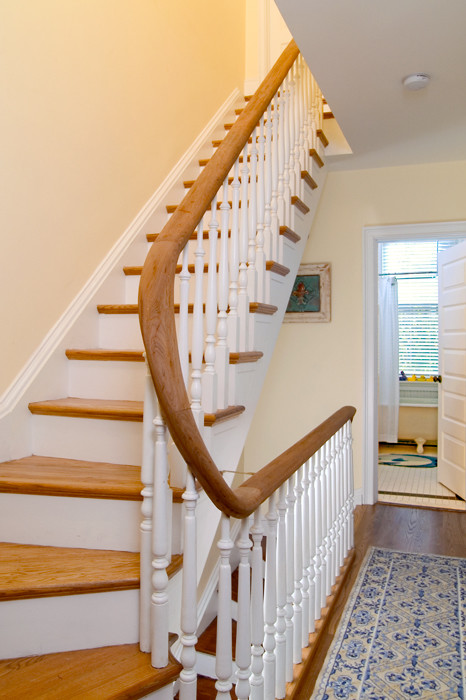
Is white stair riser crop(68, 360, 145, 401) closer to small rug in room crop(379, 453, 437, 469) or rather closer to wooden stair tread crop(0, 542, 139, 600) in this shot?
wooden stair tread crop(0, 542, 139, 600)

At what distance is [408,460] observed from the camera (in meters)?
6.25

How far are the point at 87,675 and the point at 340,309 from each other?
11.5 ft

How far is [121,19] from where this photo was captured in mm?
3012

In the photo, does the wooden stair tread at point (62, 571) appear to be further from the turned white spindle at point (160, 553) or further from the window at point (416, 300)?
the window at point (416, 300)

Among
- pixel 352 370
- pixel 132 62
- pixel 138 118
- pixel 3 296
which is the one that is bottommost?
pixel 352 370

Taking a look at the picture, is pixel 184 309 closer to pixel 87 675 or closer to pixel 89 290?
pixel 87 675

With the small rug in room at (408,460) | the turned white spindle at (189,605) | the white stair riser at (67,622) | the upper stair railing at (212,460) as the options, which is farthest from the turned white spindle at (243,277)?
the small rug in room at (408,460)

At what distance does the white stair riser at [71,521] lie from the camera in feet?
5.57

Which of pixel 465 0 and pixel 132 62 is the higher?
pixel 132 62

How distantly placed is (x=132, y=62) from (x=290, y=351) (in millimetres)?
2424

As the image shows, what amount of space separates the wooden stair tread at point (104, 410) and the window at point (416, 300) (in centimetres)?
574

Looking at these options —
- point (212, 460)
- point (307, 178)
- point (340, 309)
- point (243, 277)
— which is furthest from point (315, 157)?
point (212, 460)

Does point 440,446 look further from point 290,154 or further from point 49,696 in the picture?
point 49,696

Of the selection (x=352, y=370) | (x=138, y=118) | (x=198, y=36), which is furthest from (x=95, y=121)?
(x=352, y=370)
